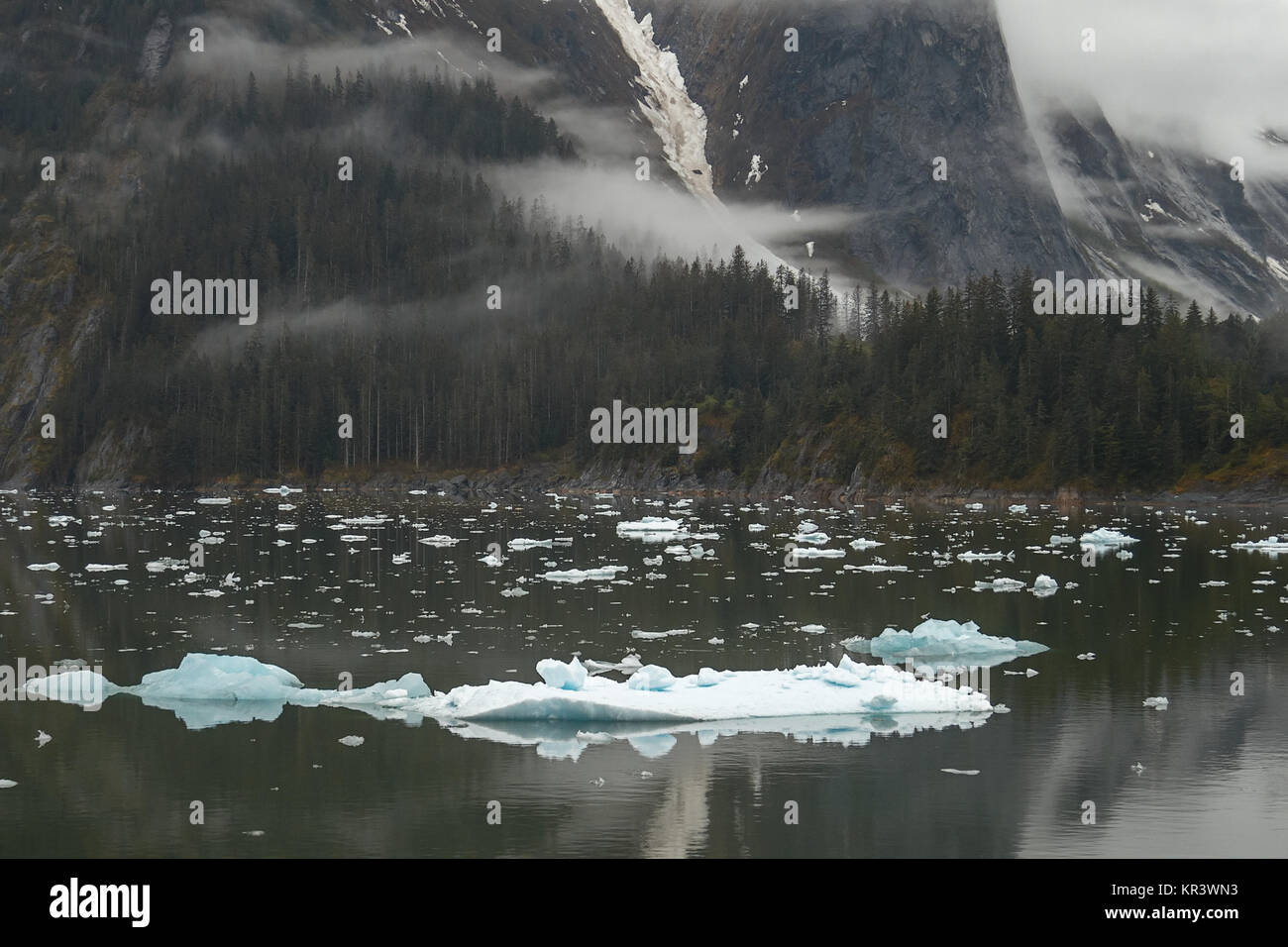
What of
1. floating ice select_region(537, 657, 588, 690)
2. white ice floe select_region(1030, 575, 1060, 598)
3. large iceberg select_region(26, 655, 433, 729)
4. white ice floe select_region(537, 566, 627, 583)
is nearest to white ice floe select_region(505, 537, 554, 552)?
white ice floe select_region(537, 566, 627, 583)

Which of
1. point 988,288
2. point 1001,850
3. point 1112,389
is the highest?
point 988,288

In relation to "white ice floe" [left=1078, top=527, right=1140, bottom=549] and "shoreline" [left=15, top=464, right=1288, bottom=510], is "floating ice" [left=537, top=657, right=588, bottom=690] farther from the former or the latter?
"shoreline" [left=15, top=464, right=1288, bottom=510]

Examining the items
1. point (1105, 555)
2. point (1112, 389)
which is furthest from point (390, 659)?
point (1112, 389)

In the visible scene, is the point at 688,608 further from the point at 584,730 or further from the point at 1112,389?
the point at 1112,389

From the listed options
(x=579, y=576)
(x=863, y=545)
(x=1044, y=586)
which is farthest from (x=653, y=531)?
(x=1044, y=586)

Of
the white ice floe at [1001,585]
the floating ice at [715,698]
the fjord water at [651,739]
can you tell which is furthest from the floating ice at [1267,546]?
the floating ice at [715,698]
